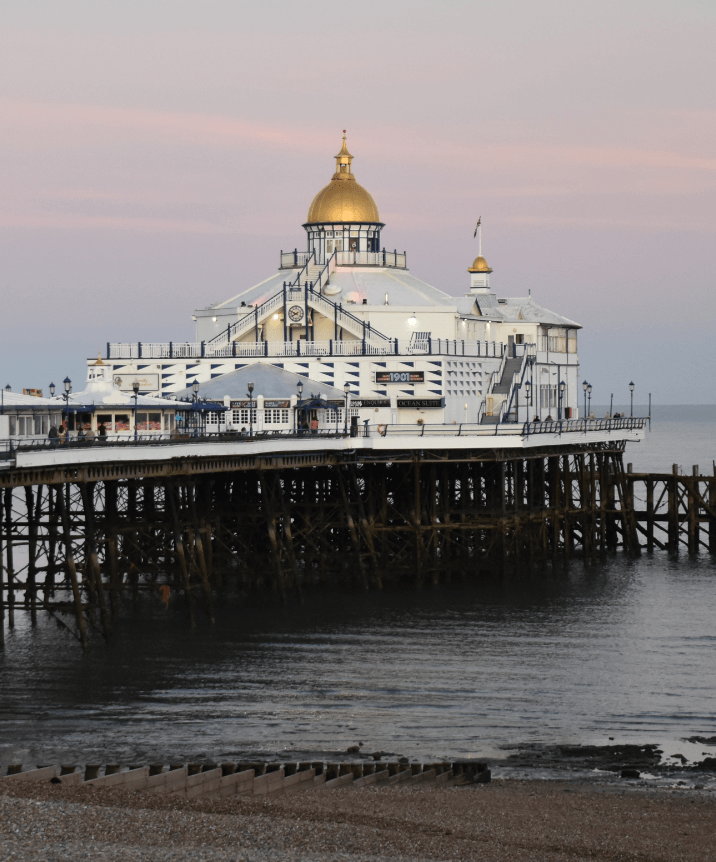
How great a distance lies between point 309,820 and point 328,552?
1400 inches

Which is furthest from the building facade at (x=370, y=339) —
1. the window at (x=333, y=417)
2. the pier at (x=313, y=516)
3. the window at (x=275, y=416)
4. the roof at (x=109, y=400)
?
the roof at (x=109, y=400)

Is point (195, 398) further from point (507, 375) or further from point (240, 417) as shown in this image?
point (507, 375)

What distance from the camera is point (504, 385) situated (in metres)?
77.4

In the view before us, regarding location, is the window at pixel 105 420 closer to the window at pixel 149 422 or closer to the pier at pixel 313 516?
the window at pixel 149 422

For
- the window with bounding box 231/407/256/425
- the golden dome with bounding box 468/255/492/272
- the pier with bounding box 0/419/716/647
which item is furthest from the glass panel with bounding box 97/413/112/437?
the golden dome with bounding box 468/255/492/272

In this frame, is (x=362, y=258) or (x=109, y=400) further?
(x=362, y=258)

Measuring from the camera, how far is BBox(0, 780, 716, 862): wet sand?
76.9 ft

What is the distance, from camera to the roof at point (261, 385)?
68.4 meters

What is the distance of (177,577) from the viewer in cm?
5472

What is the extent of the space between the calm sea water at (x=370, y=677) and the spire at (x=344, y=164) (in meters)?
32.1

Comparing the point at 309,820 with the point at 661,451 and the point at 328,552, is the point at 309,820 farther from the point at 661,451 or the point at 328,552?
the point at 661,451

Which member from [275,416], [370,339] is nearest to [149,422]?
[275,416]

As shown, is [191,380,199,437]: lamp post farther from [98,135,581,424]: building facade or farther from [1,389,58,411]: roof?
[1,389,58,411]: roof

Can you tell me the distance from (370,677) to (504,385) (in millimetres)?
37354
